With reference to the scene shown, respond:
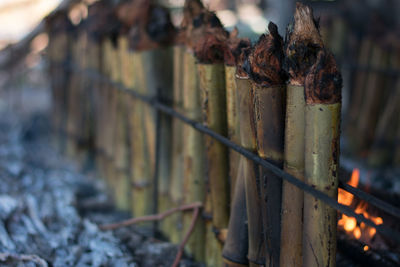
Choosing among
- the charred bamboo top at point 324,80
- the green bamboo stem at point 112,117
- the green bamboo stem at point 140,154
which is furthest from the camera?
the green bamboo stem at point 112,117

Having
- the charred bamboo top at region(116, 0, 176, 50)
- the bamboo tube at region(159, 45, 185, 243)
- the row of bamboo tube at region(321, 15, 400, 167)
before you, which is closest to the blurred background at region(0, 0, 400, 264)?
the row of bamboo tube at region(321, 15, 400, 167)

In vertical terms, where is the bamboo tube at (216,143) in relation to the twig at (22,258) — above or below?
above

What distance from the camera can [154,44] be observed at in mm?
2936

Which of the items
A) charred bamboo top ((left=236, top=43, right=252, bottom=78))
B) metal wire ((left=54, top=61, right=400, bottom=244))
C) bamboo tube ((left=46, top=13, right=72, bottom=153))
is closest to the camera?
metal wire ((left=54, top=61, right=400, bottom=244))

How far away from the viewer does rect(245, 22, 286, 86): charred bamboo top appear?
171 cm

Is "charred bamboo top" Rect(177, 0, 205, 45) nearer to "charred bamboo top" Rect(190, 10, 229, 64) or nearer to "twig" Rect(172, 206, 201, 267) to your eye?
"charred bamboo top" Rect(190, 10, 229, 64)

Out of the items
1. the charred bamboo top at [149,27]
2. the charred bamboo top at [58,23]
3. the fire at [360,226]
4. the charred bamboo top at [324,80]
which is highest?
the charred bamboo top at [58,23]

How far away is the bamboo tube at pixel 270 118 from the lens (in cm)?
172

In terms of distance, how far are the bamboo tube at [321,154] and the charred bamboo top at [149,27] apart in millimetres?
1545

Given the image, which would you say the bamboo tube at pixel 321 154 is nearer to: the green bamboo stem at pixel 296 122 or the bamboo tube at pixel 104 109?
the green bamboo stem at pixel 296 122

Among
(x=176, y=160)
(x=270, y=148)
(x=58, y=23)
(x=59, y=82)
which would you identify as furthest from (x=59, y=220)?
(x=58, y=23)

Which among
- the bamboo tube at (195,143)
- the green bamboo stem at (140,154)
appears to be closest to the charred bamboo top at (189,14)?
the bamboo tube at (195,143)

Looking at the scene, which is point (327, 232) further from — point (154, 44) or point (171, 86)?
point (154, 44)

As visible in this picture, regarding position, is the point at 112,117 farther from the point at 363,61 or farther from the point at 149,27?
the point at 363,61
